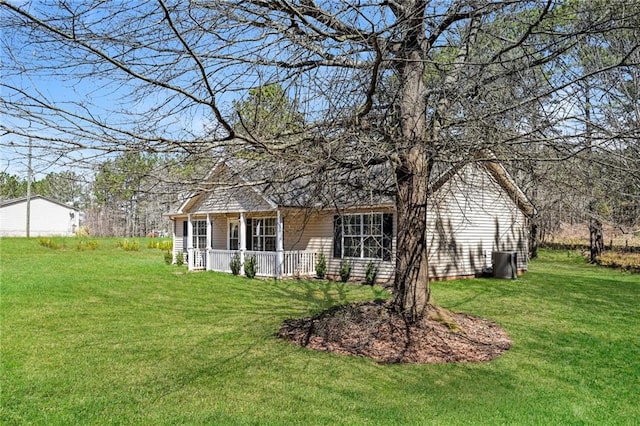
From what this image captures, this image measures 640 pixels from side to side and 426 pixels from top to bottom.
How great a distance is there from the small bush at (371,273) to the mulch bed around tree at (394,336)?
619cm

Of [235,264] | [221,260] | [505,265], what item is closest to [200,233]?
[221,260]

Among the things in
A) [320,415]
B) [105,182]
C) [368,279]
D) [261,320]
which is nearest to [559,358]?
[320,415]

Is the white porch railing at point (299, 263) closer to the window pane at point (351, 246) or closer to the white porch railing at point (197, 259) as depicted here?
the window pane at point (351, 246)

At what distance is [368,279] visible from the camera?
14359mm

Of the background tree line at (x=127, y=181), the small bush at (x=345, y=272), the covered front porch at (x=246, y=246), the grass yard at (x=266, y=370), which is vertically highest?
the background tree line at (x=127, y=181)

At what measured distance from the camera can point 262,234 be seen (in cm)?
1842

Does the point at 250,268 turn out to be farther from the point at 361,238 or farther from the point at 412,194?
the point at 412,194

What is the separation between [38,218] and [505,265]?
50443 millimetres

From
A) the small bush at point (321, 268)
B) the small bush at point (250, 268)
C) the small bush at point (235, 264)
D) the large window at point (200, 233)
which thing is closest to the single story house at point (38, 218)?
the large window at point (200, 233)

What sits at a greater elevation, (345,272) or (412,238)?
(412,238)

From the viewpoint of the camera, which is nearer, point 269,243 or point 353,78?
point 353,78

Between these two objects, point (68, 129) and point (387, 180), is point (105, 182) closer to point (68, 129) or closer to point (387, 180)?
point (68, 129)

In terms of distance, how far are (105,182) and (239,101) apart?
1821 mm

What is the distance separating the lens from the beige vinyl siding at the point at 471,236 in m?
15.1
